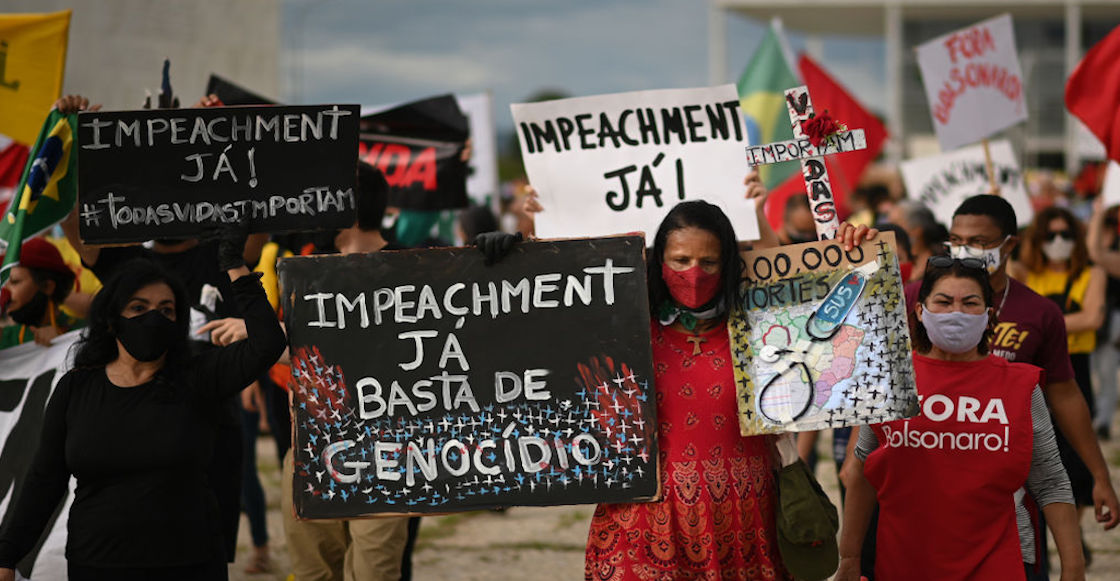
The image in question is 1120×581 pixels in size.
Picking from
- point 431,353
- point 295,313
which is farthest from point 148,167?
point 431,353

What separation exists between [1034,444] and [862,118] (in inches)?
293

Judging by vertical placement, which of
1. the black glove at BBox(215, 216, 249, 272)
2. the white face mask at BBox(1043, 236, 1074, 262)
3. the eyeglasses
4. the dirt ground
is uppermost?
the white face mask at BBox(1043, 236, 1074, 262)

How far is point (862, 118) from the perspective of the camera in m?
11.1

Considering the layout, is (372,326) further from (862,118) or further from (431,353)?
(862,118)

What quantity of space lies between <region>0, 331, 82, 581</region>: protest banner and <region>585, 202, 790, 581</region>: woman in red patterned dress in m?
2.40

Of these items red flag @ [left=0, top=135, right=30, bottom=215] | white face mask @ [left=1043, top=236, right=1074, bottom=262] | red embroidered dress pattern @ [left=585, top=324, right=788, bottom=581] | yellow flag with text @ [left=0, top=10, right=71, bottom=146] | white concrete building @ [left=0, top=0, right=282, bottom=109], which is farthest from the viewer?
white concrete building @ [left=0, top=0, right=282, bottom=109]

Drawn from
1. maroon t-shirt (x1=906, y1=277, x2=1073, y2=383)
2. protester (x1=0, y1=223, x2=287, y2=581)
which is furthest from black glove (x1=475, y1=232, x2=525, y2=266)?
maroon t-shirt (x1=906, y1=277, x2=1073, y2=383)

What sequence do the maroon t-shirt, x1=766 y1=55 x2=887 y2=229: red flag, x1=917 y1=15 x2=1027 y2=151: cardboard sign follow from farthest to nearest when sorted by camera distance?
x1=766 y1=55 x2=887 y2=229: red flag, x1=917 y1=15 x2=1027 y2=151: cardboard sign, the maroon t-shirt

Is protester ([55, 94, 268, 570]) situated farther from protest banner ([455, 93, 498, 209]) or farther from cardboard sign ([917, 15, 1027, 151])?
cardboard sign ([917, 15, 1027, 151])

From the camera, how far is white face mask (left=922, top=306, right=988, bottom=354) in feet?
13.1

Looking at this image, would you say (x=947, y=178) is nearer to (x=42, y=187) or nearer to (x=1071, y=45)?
(x=42, y=187)

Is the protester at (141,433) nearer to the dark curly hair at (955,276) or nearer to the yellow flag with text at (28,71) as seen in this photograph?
the dark curly hair at (955,276)

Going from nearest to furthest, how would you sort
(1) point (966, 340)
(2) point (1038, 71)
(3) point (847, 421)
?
(3) point (847, 421), (1) point (966, 340), (2) point (1038, 71)

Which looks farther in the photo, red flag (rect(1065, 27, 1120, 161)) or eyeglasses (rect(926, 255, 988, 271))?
red flag (rect(1065, 27, 1120, 161))
